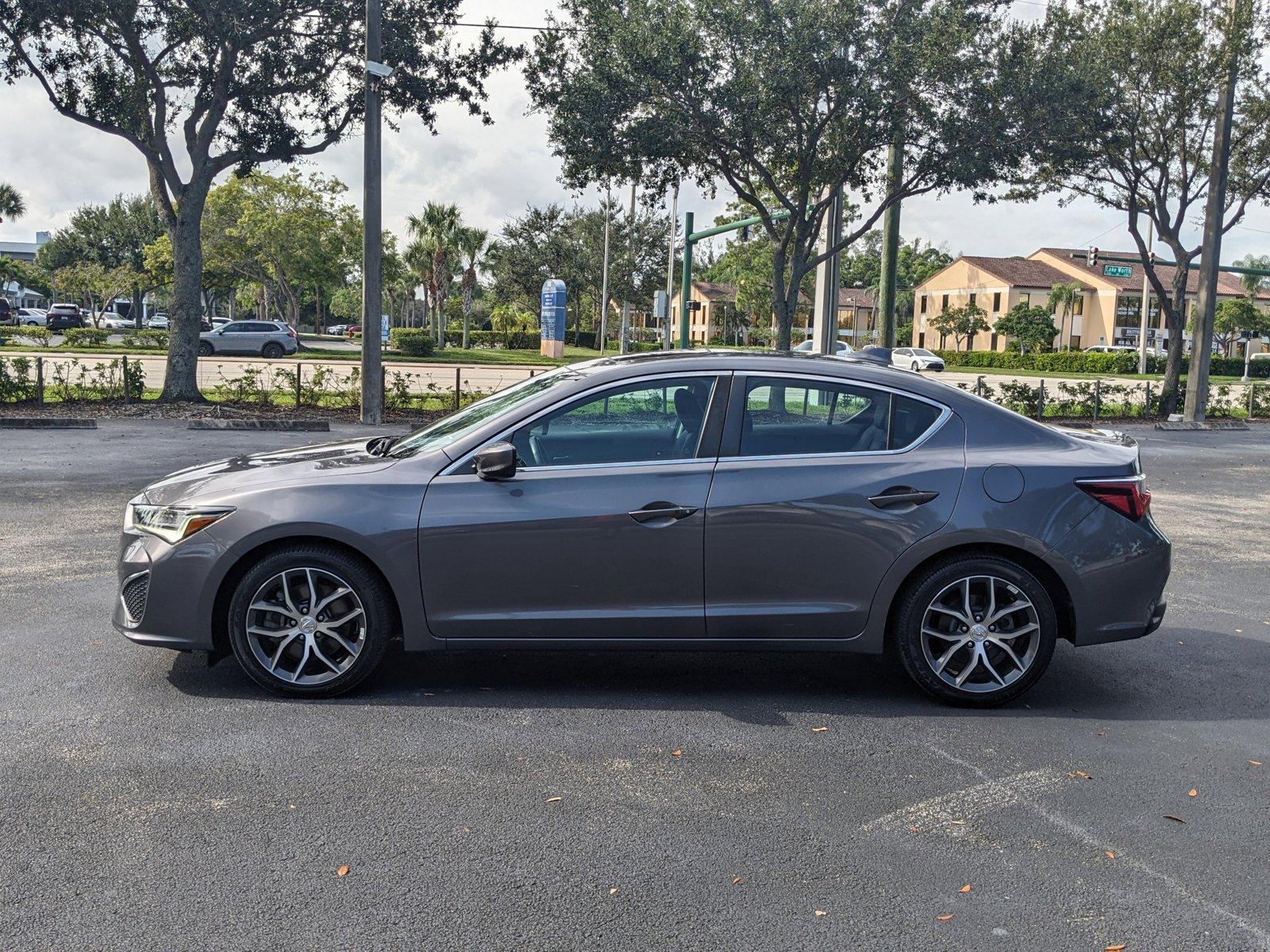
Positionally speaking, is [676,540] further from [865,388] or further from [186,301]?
[186,301]

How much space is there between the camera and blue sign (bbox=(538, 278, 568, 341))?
52.6 metres

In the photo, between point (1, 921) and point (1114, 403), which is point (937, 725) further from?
point (1114, 403)

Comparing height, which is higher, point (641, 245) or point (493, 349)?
point (641, 245)

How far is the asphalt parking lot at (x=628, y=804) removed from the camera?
129 inches

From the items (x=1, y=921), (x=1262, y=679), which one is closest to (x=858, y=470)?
(x=1262, y=679)

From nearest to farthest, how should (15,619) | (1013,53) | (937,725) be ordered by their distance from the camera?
(937,725), (15,619), (1013,53)

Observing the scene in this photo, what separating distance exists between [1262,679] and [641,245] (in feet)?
201

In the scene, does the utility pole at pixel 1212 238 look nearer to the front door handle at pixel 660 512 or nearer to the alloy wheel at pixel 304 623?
the front door handle at pixel 660 512

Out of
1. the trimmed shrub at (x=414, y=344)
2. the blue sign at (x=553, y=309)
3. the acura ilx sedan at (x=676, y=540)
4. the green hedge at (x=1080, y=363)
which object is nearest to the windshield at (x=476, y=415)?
the acura ilx sedan at (x=676, y=540)

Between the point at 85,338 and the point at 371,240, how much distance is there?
126 feet

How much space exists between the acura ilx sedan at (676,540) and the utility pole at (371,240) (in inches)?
560

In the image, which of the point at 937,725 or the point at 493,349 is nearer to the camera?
the point at 937,725

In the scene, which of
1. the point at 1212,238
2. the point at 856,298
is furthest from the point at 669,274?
the point at 856,298

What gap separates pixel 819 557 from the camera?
16.7 feet
